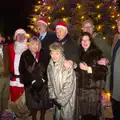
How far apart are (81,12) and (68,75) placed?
18.6 feet

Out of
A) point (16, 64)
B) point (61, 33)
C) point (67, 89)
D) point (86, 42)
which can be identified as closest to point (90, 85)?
point (67, 89)

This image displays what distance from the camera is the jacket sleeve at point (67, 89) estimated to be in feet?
14.0

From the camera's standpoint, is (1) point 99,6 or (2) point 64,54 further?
(1) point 99,6

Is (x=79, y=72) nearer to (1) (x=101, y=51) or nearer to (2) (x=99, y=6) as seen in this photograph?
(1) (x=101, y=51)

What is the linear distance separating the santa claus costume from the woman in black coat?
576 millimetres

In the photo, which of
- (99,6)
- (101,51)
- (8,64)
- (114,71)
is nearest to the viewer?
(114,71)

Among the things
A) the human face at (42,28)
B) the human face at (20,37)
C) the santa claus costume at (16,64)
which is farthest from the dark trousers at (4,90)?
the human face at (42,28)

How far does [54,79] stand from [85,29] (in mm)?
1463

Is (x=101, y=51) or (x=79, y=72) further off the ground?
(x=101, y=51)

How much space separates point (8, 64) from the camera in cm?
507

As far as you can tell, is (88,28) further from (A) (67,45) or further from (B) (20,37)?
(B) (20,37)

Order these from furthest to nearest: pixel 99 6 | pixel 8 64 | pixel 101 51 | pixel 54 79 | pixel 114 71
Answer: pixel 99 6 → pixel 8 64 → pixel 101 51 → pixel 54 79 → pixel 114 71

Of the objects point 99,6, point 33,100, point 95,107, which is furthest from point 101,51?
point 99,6

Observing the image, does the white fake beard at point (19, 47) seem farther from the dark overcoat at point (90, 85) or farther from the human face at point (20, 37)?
the dark overcoat at point (90, 85)
